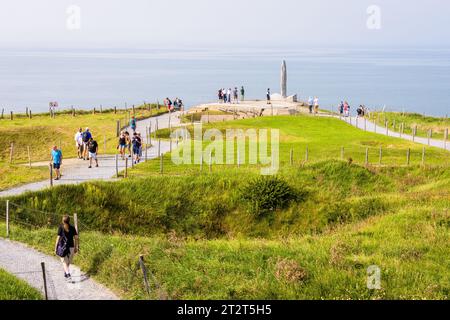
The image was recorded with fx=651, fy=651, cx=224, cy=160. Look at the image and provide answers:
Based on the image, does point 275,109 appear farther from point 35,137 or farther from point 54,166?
point 54,166

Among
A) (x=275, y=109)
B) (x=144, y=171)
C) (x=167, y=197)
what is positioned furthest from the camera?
(x=275, y=109)

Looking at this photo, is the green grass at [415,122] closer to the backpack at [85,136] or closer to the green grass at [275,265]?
the backpack at [85,136]

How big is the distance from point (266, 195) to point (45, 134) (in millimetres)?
31135

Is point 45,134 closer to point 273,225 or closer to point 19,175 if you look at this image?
point 19,175

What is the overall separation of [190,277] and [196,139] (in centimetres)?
3530

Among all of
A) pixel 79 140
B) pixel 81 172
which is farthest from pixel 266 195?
pixel 79 140

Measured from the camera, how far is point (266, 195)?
118 ft

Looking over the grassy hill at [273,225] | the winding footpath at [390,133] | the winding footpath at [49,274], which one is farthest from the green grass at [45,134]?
the winding footpath at [390,133]

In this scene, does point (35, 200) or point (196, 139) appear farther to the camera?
point (196, 139)

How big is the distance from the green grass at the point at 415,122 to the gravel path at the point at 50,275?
1721 inches

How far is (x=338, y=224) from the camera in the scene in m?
33.6

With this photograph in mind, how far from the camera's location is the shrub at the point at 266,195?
35.6 meters
